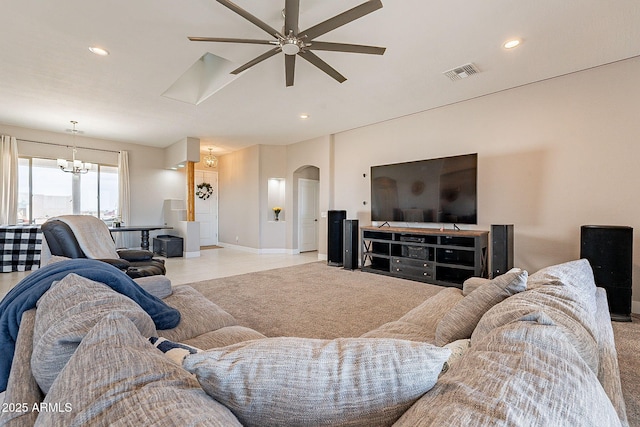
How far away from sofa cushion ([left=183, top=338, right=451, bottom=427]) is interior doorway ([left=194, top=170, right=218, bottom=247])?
8.61 m

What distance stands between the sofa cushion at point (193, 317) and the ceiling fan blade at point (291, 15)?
225 centimetres

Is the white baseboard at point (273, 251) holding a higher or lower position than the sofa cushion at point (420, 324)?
lower

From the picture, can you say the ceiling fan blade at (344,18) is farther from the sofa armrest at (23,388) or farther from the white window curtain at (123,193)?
the white window curtain at (123,193)

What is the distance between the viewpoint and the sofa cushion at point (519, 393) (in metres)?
0.44

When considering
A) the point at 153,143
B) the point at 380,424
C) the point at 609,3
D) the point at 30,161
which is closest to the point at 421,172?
the point at 609,3

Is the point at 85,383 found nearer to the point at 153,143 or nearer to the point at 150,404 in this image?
the point at 150,404

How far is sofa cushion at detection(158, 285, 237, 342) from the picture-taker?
4.85 ft

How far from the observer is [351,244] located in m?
5.18

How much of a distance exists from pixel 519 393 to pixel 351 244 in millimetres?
4713

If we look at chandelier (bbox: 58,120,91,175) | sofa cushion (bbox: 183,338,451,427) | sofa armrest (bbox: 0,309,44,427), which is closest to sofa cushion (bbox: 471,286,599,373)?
sofa cushion (bbox: 183,338,451,427)

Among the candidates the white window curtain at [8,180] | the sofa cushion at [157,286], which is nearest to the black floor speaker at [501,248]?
the sofa cushion at [157,286]

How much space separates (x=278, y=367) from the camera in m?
0.55

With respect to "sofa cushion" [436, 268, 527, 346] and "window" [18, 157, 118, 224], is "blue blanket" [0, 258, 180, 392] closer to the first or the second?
"sofa cushion" [436, 268, 527, 346]

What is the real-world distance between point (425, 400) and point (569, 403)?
23cm
